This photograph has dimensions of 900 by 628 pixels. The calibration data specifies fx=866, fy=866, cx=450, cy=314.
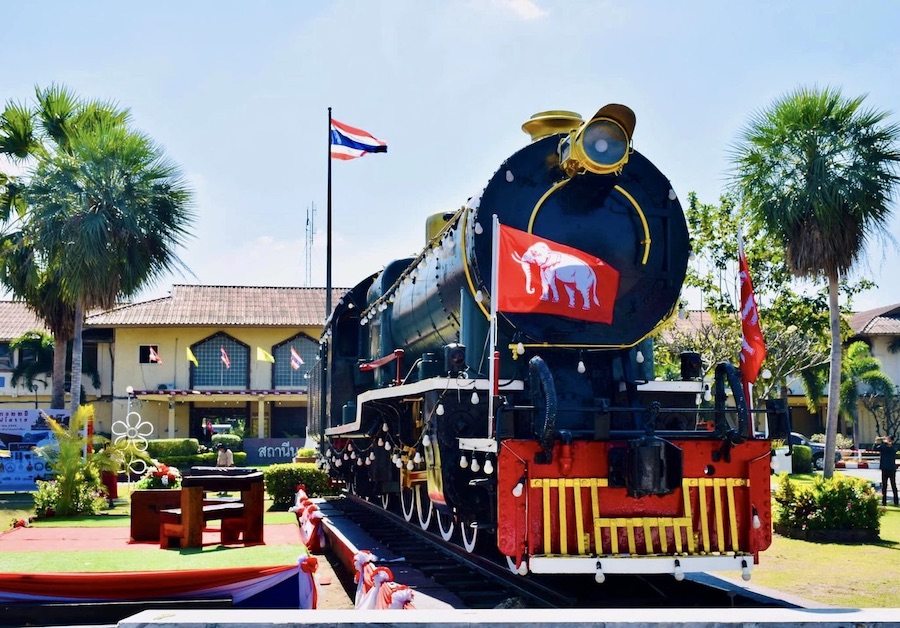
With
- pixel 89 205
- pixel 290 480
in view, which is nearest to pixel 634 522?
pixel 290 480

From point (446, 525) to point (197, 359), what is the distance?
3086 centimetres

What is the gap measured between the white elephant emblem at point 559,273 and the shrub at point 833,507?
22.9 ft

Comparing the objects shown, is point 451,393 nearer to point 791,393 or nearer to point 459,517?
point 459,517

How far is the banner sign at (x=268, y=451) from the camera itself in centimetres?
3250

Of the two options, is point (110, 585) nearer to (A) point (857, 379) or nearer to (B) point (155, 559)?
(B) point (155, 559)

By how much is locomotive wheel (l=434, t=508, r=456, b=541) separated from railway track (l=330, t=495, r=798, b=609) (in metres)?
0.10

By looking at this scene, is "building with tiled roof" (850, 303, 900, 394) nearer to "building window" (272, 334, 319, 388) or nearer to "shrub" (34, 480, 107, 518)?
"building window" (272, 334, 319, 388)

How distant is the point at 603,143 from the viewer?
7301mm

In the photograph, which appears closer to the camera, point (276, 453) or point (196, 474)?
point (196, 474)

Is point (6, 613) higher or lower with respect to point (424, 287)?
lower

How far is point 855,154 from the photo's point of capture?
15.9 m

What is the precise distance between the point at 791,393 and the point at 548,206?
37.9 metres

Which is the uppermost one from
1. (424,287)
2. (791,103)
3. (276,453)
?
(791,103)

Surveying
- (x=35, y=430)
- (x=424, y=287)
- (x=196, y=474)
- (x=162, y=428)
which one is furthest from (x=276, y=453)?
(x=424, y=287)
